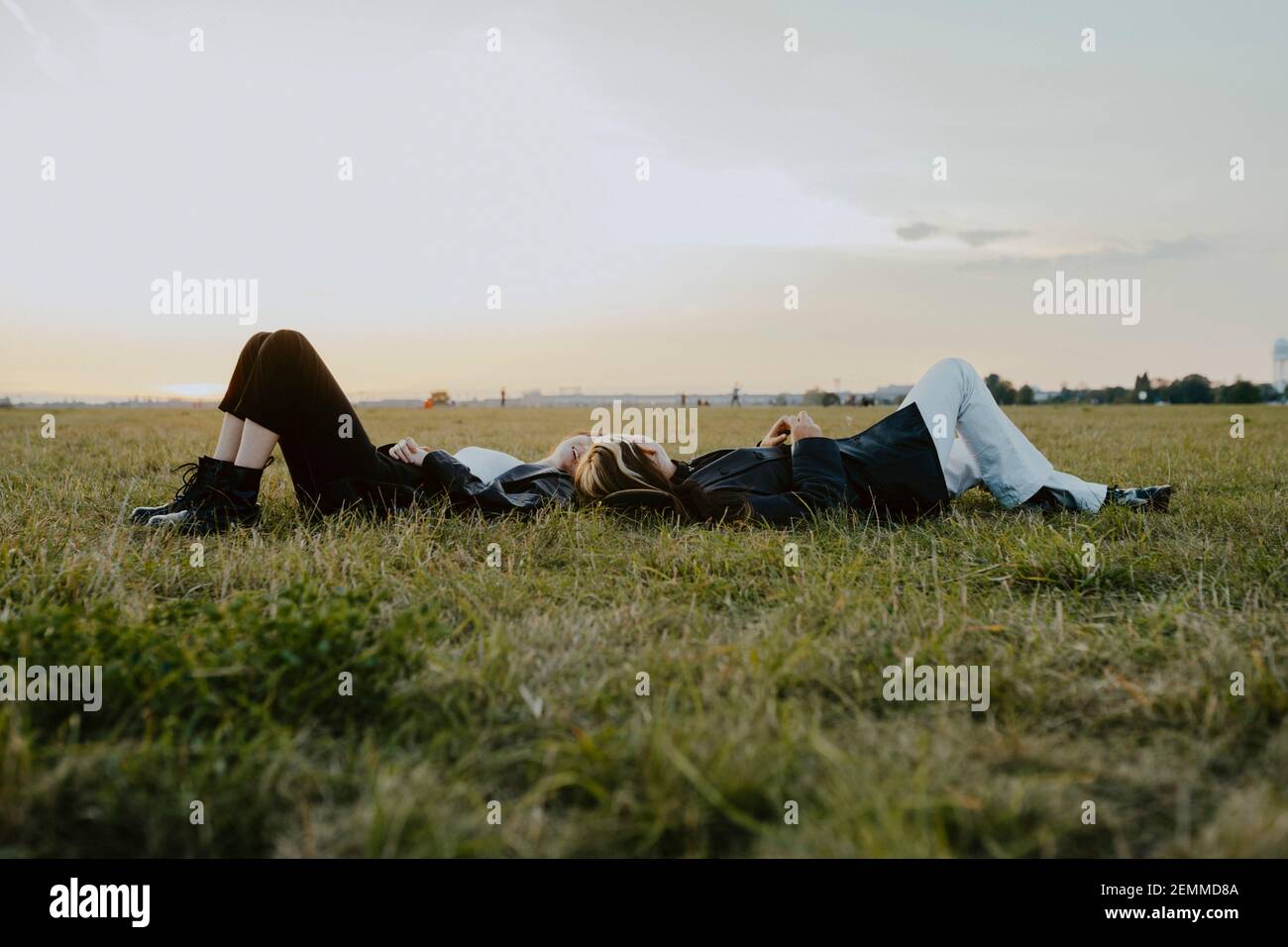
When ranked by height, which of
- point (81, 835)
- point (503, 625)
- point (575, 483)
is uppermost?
point (575, 483)

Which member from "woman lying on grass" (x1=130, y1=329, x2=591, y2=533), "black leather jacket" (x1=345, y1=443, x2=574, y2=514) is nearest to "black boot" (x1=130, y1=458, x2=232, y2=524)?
"woman lying on grass" (x1=130, y1=329, x2=591, y2=533)

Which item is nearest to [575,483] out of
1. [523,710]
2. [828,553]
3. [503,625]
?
[828,553]

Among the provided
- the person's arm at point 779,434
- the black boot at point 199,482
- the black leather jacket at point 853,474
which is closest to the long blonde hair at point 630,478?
the black leather jacket at point 853,474

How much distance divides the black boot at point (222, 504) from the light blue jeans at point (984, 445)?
4.10m

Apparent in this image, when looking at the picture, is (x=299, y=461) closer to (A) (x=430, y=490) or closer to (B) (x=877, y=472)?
(A) (x=430, y=490)

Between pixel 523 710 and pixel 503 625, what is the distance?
752 mm

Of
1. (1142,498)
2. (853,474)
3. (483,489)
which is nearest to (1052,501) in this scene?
(1142,498)

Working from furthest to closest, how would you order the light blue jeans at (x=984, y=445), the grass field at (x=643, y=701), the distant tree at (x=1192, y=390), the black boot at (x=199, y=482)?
the distant tree at (x=1192, y=390)
the light blue jeans at (x=984, y=445)
the black boot at (x=199, y=482)
the grass field at (x=643, y=701)

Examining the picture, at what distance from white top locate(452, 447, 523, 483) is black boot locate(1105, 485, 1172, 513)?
4.01 metres

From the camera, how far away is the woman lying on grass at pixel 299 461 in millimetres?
4523

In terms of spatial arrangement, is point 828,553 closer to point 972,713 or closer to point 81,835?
point 972,713

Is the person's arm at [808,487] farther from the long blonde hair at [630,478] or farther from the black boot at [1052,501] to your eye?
the black boot at [1052,501]

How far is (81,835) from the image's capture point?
187 cm
